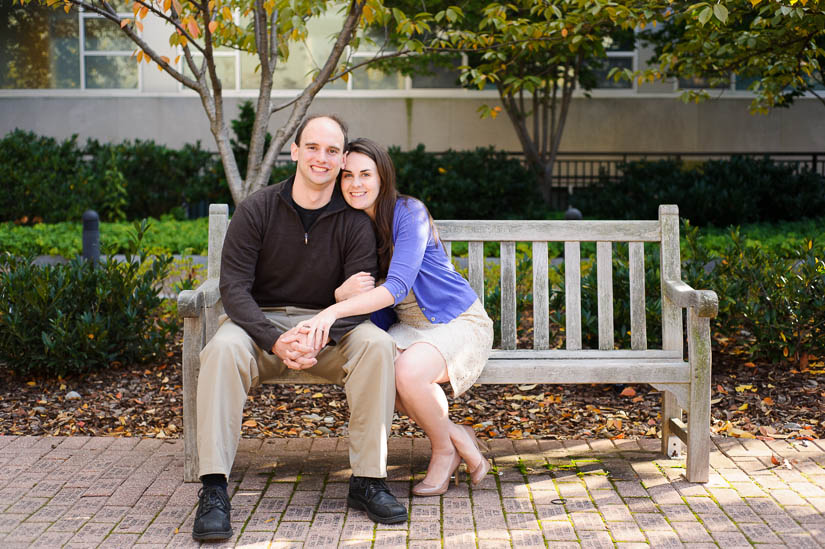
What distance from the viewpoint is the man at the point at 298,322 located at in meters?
3.45

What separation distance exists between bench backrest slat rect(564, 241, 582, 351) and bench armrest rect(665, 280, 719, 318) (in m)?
0.49

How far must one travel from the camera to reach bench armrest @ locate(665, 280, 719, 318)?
376cm

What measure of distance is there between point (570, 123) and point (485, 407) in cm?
1408

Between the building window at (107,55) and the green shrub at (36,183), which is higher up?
the building window at (107,55)

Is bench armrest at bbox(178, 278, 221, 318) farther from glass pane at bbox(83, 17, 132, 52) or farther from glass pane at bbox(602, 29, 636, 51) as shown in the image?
glass pane at bbox(83, 17, 132, 52)

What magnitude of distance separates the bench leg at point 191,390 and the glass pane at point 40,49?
1646cm

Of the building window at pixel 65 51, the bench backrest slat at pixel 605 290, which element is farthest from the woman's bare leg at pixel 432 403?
the building window at pixel 65 51

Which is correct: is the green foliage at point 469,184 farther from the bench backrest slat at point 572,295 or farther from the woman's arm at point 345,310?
the woman's arm at point 345,310

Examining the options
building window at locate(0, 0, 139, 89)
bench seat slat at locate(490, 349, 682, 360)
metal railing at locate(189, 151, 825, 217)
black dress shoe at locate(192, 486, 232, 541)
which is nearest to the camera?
black dress shoe at locate(192, 486, 232, 541)

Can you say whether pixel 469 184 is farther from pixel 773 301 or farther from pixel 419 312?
pixel 419 312

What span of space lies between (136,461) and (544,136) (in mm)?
13215

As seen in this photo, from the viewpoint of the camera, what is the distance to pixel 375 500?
3.45m

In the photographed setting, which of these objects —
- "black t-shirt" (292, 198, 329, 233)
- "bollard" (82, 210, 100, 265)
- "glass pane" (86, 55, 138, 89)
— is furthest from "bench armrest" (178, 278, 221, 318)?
"glass pane" (86, 55, 138, 89)

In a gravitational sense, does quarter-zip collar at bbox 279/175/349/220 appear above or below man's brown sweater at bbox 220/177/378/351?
above
